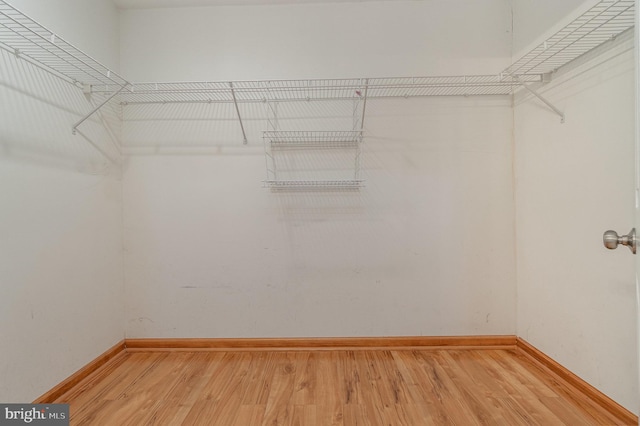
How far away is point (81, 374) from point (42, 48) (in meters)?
1.68

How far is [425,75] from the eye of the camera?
231 centimetres

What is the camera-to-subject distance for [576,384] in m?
1.77

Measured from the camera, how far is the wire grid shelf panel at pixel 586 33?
1.45 meters

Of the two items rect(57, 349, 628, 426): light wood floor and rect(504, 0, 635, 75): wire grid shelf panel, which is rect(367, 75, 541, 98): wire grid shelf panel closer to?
rect(504, 0, 635, 75): wire grid shelf panel

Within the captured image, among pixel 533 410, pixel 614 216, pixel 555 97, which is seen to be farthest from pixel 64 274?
pixel 555 97

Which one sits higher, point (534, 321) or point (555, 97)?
point (555, 97)

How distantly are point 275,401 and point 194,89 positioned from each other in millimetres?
1966

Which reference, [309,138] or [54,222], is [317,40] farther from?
[54,222]

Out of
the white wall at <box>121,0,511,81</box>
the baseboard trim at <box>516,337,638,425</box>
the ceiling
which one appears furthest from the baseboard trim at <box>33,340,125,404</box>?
the baseboard trim at <box>516,337,638,425</box>

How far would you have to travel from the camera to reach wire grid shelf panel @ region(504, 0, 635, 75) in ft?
4.76

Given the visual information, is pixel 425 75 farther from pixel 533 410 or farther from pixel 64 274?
pixel 64 274

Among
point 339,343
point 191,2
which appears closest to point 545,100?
point 339,343

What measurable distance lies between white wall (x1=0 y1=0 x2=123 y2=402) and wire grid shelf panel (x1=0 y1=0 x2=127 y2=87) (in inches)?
2.2

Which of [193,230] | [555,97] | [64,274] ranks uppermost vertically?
[555,97]
